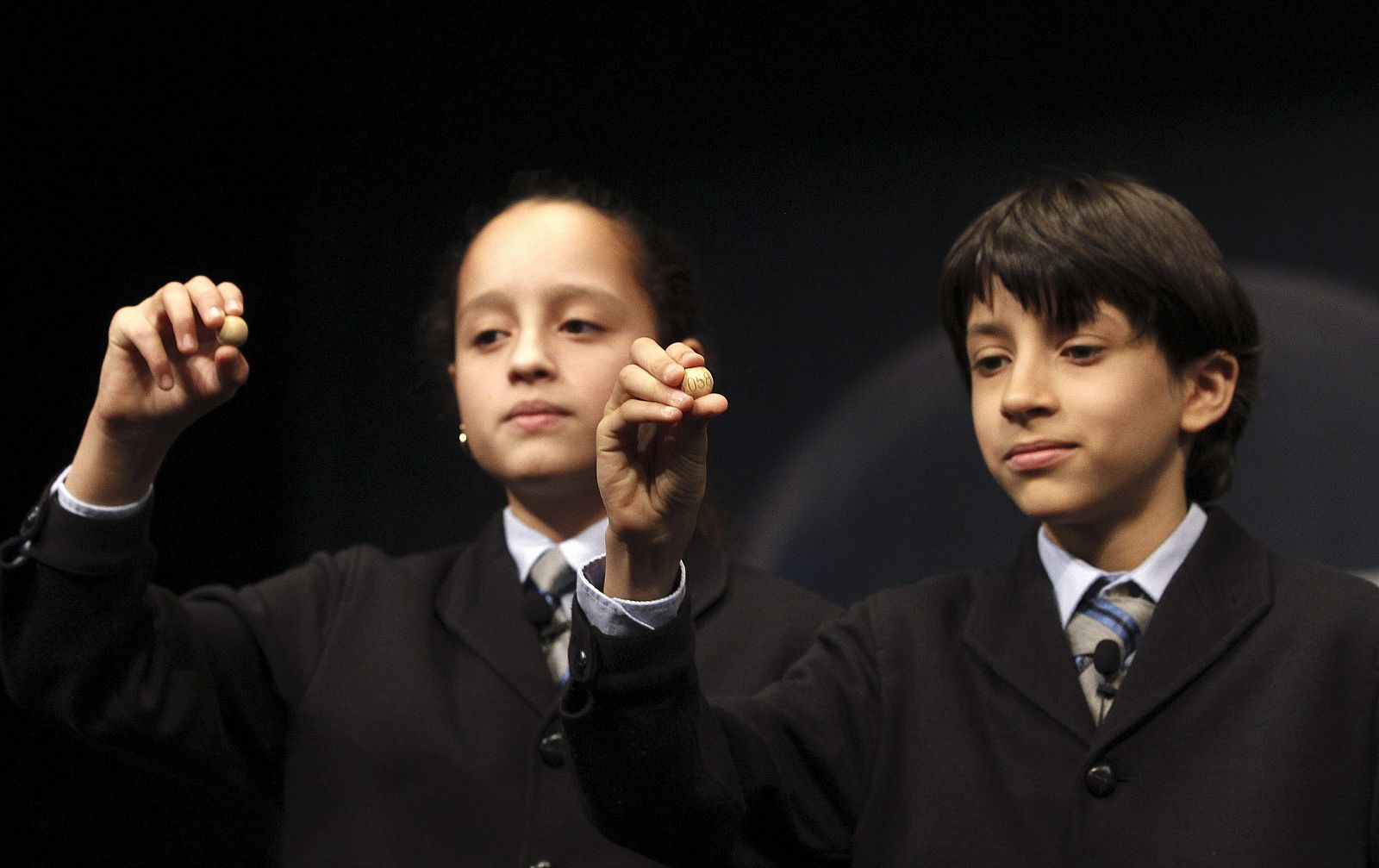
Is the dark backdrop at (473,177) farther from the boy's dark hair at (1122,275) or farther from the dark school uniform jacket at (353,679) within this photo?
the dark school uniform jacket at (353,679)

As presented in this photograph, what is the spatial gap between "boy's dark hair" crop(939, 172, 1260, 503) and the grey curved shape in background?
278 millimetres

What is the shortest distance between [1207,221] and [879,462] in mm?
498

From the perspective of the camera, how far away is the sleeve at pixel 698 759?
1.11 metres

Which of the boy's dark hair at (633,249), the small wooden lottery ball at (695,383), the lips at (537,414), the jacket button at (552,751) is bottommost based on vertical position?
the jacket button at (552,751)

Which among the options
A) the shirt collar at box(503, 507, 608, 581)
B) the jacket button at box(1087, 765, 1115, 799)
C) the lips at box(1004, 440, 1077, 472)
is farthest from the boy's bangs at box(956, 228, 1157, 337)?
the shirt collar at box(503, 507, 608, 581)

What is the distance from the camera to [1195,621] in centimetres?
130

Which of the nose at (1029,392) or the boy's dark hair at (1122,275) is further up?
the boy's dark hair at (1122,275)

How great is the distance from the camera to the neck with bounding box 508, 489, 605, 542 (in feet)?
5.24

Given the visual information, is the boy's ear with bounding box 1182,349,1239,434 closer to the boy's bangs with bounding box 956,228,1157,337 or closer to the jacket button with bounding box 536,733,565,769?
the boy's bangs with bounding box 956,228,1157,337

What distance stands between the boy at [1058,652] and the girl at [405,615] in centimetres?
19

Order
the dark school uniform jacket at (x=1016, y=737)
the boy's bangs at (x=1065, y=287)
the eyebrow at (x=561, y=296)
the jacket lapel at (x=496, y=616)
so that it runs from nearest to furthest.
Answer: the dark school uniform jacket at (x=1016, y=737) < the boy's bangs at (x=1065, y=287) < the jacket lapel at (x=496, y=616) < the eyebrow at (x=561, y=296)

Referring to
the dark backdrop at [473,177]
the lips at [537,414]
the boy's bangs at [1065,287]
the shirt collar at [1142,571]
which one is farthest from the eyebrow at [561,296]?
the shirt collar at [1142,571]

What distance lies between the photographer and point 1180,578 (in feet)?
4.37

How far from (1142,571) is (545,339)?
639 mm
